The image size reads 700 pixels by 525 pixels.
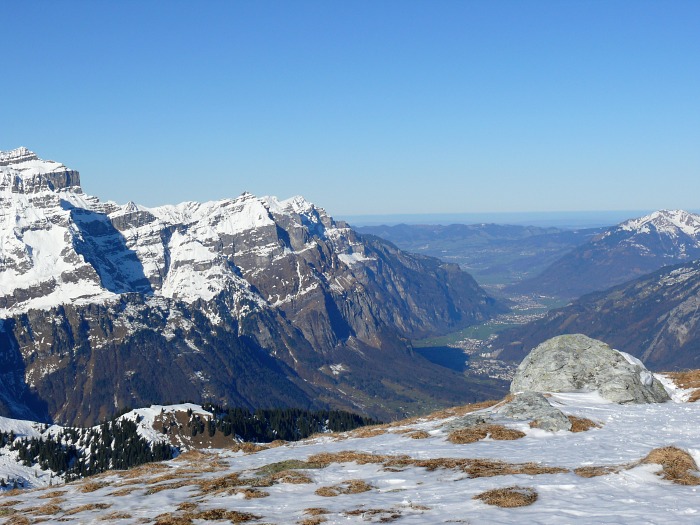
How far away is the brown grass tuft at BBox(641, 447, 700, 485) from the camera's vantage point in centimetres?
3147

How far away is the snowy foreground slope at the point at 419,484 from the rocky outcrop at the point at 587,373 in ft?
17.4

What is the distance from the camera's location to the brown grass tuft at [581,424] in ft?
160

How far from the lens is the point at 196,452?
2635 inches

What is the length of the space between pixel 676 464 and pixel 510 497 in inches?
432

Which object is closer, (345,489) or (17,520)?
(17,520)

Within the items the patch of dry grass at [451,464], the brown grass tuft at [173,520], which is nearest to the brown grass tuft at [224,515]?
the brown grass tuft at [173,520]

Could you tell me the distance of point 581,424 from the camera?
49344 millimetres

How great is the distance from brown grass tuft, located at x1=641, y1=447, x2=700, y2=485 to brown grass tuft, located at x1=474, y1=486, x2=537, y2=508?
7768 millimetres

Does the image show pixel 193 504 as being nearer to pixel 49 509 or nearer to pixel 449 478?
pixel 49 509

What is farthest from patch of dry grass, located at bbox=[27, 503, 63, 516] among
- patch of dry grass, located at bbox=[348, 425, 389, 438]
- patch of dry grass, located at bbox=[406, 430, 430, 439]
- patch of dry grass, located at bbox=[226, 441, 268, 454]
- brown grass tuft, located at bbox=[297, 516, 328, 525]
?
patch of dry grass, located at bbox=[348, 425, 389, 438]

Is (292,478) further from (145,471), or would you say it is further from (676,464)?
(676,464)

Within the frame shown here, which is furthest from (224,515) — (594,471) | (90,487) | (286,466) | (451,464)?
(594,471)

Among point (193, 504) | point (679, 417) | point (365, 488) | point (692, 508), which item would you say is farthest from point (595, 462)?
point (193, 504)

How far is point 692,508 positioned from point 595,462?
36.8ft
